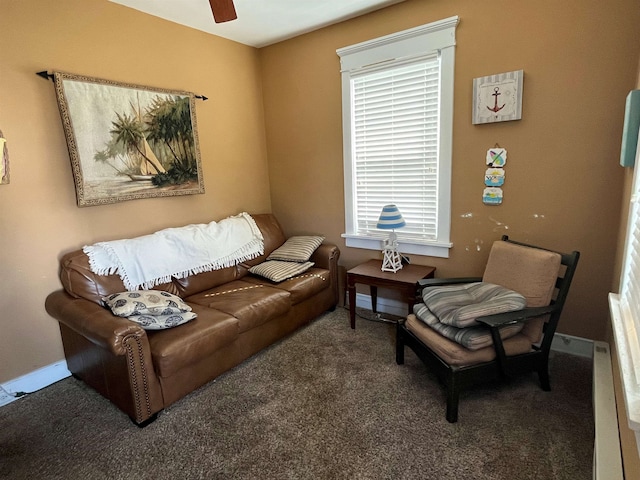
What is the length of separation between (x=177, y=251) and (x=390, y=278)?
5.64 feet

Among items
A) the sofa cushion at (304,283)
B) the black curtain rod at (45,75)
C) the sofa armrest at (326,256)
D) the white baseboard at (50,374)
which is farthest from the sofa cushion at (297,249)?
the black curtain rod at (45,75)

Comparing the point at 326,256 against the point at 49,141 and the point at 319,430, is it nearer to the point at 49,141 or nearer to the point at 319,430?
the point at 319,430

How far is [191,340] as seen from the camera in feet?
7.02

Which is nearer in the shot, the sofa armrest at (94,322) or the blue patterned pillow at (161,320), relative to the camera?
the sofa armrest at (94,322)

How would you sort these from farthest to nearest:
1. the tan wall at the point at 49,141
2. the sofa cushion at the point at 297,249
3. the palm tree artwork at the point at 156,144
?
the sofa cushion at the point at 297,249 < the palm tree artwork at the point at 156,144 < the tan wall at the point at 49,141

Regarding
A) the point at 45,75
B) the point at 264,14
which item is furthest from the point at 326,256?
the point at 45,75

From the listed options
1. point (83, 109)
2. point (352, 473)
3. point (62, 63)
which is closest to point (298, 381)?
point (352, 473)

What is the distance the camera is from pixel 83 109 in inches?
99.1

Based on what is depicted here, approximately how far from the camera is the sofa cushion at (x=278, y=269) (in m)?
3.08

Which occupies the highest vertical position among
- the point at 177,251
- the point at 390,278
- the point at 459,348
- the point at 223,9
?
the point at 223,9

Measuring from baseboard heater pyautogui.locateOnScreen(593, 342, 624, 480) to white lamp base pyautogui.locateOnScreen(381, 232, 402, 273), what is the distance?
1.44 metres

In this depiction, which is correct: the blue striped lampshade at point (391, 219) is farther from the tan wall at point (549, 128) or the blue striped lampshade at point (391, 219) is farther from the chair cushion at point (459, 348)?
the chair cushion at point (459, 348)

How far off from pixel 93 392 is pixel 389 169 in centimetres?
283

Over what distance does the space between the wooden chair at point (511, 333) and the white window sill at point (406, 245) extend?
1.97 feet
